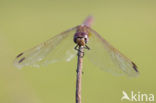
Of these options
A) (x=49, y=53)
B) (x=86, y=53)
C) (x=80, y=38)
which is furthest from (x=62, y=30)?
(x=80, y=38)

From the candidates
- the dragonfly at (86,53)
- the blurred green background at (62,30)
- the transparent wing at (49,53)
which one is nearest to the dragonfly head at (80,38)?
the dragonfly at (86,53)

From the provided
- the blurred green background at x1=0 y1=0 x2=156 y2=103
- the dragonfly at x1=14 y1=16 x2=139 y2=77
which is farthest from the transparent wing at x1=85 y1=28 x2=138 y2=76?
the blurred green background at x1=0 y1=0 x2=156 y2=103

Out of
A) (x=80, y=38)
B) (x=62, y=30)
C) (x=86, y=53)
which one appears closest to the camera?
(x=80, y=38)

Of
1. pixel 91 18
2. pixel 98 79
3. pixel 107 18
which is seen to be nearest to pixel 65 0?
pixel 107 18

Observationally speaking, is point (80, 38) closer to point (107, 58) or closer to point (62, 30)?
point (107, 58)

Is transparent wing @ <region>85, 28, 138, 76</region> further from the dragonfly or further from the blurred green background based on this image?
the blurred green background

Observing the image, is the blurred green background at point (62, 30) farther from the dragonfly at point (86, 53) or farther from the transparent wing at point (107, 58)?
the transparent wing at point (107, 58)

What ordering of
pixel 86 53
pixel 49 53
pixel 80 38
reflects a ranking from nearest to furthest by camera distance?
1. pixel 80 38
2. pixel 86 53
3. pixel 49 53
